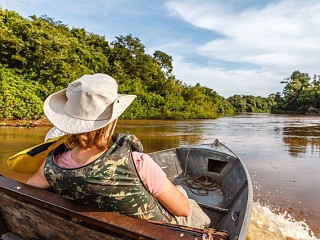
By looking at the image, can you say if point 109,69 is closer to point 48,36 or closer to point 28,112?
point 48,36

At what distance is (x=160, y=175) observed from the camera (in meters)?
1.52

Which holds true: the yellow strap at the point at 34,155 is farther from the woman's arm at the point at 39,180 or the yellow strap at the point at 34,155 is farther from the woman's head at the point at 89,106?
the woman's head at the point at 89,106

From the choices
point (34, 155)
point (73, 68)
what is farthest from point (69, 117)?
point (73, 68)

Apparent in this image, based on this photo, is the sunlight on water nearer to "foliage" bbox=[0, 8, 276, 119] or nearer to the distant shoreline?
the distant shoreline

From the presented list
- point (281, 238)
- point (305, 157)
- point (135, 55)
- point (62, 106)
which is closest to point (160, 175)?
point (62, 106)

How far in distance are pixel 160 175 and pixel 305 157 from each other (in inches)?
306

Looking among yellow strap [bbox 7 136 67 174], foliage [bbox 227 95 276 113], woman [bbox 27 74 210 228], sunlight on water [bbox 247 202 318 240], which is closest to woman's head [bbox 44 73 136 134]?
woman [bbox 27 74 210 228]

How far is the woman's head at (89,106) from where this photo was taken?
1.46m

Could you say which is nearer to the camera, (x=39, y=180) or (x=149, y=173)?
(x=149, y=173)

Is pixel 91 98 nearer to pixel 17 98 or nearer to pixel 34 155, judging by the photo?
pixel 34 155

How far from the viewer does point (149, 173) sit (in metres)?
1.48

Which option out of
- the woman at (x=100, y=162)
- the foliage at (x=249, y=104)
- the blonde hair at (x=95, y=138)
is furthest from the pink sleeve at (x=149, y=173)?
the foliage at (x=249, y=104)

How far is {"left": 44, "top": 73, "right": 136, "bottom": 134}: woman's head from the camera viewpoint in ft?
4.80

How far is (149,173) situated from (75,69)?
21.1 metres
